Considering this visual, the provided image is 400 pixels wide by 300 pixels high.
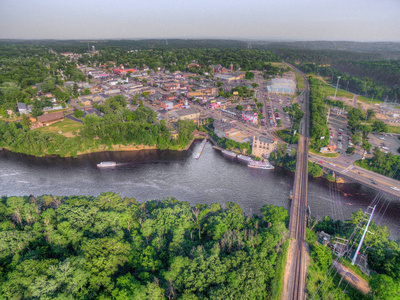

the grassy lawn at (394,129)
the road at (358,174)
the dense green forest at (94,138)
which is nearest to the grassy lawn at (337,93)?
the grassy lawn at (394,129)

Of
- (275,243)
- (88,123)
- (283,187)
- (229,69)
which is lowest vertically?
(283,187)

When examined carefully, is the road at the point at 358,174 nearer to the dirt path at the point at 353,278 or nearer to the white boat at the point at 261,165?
the white boat at the point at 261,165

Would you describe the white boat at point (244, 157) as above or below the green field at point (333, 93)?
below

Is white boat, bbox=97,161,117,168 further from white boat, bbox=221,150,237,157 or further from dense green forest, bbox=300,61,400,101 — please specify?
dense green forest, bbox=300,61,400,101

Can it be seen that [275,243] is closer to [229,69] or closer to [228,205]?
[228,205]

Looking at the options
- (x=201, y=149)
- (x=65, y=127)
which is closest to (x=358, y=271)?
(x=201, y=149)

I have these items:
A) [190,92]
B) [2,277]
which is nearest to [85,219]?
[2,277]
